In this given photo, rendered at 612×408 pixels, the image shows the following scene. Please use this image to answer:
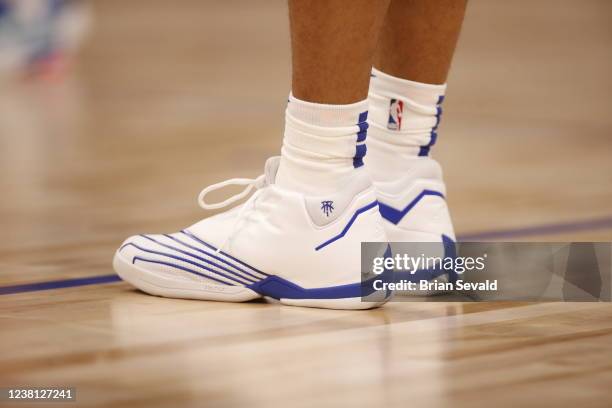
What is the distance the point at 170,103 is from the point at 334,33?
6.18 ft

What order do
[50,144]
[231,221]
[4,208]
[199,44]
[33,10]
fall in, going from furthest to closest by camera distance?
[199,44]
[33,10]
[50,144]
[4,208]
[231,221]

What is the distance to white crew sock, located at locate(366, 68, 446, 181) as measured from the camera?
4.08 feet

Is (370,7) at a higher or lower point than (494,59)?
lower

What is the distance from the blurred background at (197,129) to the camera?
5.17 feet

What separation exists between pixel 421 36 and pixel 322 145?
172 mm

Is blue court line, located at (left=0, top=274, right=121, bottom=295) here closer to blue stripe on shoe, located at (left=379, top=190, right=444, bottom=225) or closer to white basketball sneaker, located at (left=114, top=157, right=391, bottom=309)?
white basketball sneaker, located at (left=114, top=157, right=391, bottom=309)

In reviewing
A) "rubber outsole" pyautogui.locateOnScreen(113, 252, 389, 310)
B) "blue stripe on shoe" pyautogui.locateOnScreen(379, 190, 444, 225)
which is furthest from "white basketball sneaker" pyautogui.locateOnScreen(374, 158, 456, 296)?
"rubber outsole" pyautogui.locateOnScreen(113, 252, 389, 310)

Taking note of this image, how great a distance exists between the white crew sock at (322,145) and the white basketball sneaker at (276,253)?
0.01 m

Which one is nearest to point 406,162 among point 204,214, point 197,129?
point 204,214

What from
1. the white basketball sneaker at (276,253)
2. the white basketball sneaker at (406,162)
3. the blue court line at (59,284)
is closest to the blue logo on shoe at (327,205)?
the white basketball sneaker at (276,253)

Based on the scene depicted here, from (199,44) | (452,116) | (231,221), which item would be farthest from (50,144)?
(199,44)

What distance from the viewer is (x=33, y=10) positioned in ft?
11.7

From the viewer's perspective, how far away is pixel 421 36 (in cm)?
123

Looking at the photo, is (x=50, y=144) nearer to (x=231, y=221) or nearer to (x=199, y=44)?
(x=231, y=221)
